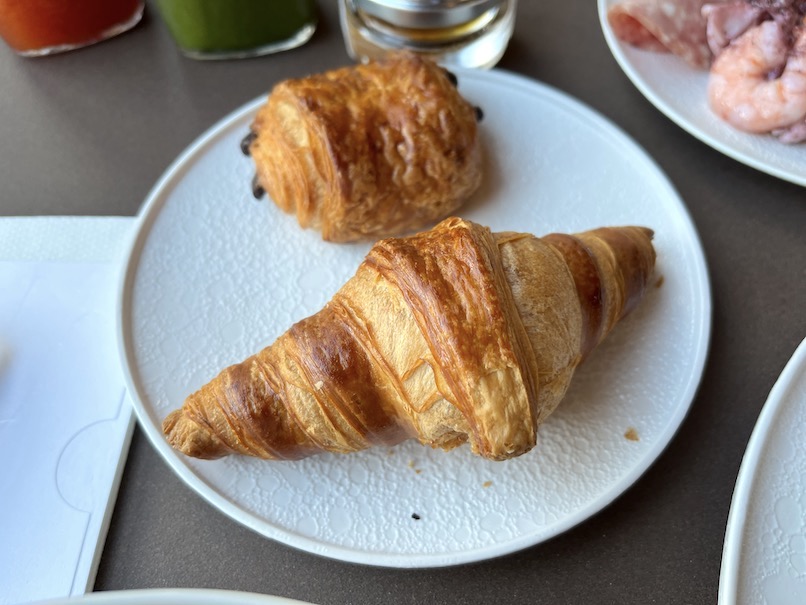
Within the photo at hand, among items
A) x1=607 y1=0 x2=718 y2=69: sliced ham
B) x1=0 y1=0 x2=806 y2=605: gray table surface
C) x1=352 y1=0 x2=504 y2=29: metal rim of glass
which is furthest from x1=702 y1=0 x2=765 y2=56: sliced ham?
x1=352 y1=0 x2=504 y2=29: metal rim of glass

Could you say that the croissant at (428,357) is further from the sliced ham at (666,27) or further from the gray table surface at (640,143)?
the sliced ham at (666,27)

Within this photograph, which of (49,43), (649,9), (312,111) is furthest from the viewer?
(49,43)

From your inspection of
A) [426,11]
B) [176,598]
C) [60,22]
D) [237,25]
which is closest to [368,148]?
[426,11]

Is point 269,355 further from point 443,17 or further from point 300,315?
point 443,17

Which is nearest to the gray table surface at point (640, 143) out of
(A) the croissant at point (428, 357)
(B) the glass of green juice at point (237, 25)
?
(B) the glass of green juice at point (237, 25)

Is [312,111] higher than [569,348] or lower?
higher

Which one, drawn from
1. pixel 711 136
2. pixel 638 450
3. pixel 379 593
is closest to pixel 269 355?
pixel 379 593
